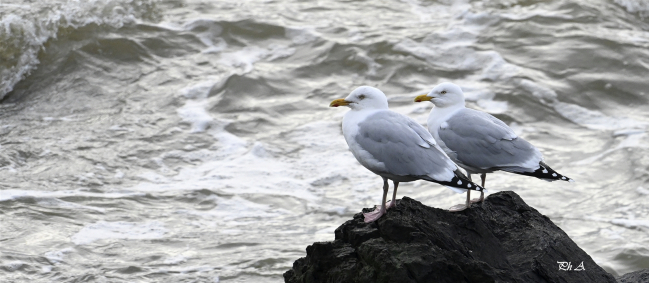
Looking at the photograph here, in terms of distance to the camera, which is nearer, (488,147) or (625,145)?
(488,147)

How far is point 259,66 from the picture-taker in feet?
39.5

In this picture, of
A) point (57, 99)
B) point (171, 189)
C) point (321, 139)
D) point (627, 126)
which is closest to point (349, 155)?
point (321, 139)

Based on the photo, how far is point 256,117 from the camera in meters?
10.5

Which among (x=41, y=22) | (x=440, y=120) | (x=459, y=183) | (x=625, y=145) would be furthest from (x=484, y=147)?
(x=41, y=22)

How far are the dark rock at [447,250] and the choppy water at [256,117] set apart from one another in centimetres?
215

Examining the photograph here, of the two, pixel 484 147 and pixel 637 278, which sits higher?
pixel 484 147

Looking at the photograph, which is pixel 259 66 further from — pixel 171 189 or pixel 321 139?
pixel 171 189

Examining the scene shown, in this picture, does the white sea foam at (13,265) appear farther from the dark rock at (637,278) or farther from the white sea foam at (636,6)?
the white sea foam at (636,6)

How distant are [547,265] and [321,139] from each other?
5523 millimetres

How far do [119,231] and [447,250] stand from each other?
403cm

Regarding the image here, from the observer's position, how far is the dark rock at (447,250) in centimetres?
413

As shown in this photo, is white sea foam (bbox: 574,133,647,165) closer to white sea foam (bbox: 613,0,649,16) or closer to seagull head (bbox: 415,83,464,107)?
seagull head (bbox: 415,83,464,107)

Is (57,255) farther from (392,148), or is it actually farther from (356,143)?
(392,148)

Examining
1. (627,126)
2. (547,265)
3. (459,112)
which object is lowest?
(627,126)
